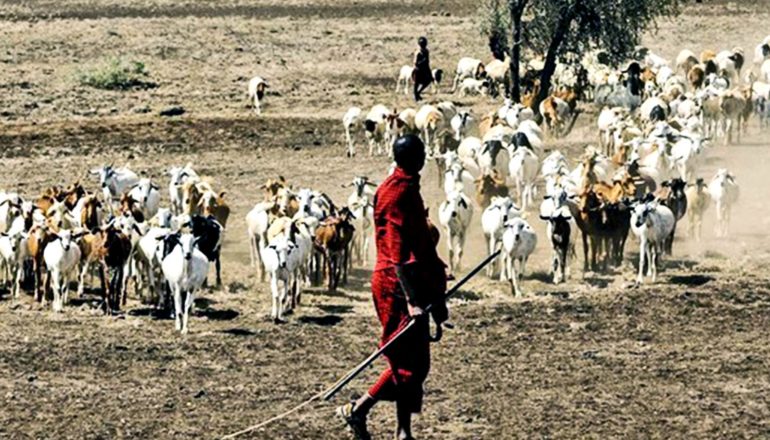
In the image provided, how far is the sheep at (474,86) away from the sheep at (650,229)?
54.0ft

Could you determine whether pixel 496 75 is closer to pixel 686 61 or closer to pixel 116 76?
pixel 686 61

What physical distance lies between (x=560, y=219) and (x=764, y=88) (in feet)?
44.0

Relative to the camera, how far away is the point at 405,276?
11.8m

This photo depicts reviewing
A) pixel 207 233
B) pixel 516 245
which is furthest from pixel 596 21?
pixel 207 233

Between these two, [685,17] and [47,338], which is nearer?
[47,338]

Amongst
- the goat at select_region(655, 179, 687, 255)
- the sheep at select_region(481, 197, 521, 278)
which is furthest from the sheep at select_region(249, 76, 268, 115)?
the sheep at select_region(481, 197, 521, 278)

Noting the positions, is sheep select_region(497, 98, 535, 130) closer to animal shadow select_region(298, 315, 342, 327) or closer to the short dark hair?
animal shadow select_region(298, 315, 342, 327)

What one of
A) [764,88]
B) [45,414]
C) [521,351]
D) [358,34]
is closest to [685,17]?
[358,34]

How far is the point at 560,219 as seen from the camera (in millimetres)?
21156

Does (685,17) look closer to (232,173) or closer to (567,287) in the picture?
(232,173)

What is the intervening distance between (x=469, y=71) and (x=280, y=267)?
20.5 m

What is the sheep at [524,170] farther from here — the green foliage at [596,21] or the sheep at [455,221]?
the green foliage at [596,21]

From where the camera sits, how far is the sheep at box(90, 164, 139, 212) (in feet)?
81.0

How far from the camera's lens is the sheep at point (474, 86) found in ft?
124
